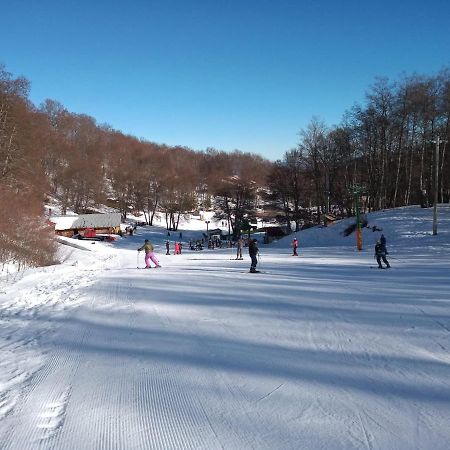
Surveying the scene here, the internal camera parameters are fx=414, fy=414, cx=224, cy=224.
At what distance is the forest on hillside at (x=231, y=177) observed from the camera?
35.8 meters

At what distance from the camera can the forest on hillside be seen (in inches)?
1408

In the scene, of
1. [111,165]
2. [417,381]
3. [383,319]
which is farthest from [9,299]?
[111,165]

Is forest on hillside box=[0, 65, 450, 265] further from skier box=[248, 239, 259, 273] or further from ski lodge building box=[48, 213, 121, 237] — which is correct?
skier box=[248, 239, 259, 273]

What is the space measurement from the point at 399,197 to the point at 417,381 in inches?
2012

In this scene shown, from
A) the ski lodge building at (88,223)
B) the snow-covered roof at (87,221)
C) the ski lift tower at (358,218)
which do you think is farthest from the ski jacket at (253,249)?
the snow-covered roof at (87,221)

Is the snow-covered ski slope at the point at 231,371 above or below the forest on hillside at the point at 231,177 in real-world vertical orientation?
below

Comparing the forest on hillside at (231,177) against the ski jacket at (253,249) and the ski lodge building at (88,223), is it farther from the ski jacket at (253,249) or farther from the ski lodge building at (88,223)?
the ski jacket at (253,249)

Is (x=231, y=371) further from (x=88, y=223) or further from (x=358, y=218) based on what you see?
(x=88, y=223)

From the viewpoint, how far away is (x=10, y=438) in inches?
144

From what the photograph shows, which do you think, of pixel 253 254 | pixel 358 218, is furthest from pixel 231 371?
pixel 358 218

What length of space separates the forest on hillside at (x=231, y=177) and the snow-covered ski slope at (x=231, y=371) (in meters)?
18.1

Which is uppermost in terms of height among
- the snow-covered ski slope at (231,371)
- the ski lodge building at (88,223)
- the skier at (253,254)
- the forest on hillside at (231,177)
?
the forest on hillside at (231,177)

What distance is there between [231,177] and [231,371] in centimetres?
6008

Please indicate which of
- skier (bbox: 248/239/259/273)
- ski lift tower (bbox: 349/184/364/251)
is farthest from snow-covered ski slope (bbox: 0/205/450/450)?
ski lift tower (bbox: 349/184/364/251)
